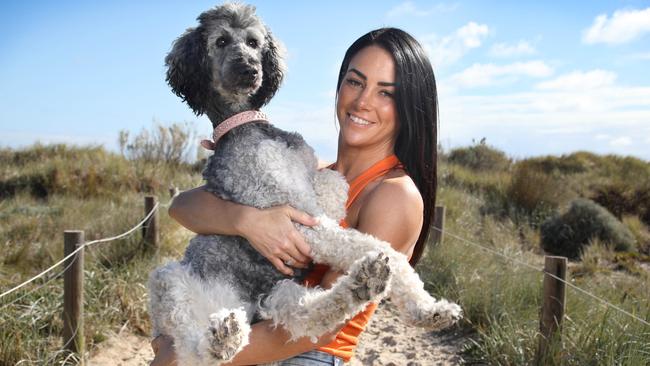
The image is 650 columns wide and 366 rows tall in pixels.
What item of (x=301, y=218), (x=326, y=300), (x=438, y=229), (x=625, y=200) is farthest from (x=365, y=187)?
(x=625, y=200)

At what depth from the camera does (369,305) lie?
252 cm

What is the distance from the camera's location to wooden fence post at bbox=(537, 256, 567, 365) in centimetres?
486

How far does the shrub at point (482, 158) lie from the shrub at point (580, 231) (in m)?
6.71

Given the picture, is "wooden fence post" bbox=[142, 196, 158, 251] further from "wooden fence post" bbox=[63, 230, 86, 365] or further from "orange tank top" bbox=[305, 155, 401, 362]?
"orange tank top" bbox=[305, 155, 401, 362]

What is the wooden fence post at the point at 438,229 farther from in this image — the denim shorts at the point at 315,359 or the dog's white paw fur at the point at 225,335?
the dog's white paw fur at the point at 225,335

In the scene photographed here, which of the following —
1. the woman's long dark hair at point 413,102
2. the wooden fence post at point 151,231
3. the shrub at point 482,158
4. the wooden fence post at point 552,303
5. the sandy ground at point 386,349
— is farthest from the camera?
the shrub at point 482,158

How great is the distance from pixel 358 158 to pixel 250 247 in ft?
2.40

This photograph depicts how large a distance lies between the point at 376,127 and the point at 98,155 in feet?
47.6

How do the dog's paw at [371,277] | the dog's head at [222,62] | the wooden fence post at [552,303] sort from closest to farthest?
the dog's paw at [371,277], the dog's head at [222,62], the wooden fence post at [552,303]

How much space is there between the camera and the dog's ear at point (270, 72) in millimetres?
3285

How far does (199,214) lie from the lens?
2.79 m

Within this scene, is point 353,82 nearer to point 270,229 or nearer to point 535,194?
point 270,229

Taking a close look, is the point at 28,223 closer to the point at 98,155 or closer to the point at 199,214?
the point at 98,155

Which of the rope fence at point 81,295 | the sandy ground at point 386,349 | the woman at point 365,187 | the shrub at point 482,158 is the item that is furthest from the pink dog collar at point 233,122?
the shrub at point 482,158
